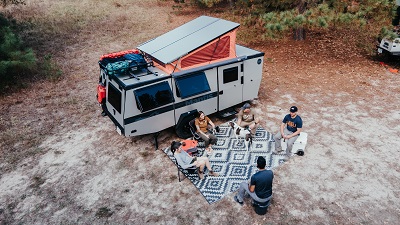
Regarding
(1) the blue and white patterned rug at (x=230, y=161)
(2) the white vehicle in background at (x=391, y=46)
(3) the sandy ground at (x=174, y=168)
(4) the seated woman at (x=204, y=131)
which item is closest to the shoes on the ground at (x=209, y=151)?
(4) the seated woman at (x=204, y=131)

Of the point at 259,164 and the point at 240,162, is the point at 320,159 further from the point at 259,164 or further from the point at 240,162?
the point at 259,164

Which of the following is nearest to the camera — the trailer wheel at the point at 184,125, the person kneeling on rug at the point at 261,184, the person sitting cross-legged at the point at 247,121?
the person kneeling on rug at the point at 261,184

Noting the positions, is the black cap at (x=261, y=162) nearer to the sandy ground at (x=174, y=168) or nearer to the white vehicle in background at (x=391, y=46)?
the sandy ground at (x=174, y=168)

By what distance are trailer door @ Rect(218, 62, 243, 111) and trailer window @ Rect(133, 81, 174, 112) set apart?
176cm

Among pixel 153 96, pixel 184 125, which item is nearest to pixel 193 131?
pixel 184 125

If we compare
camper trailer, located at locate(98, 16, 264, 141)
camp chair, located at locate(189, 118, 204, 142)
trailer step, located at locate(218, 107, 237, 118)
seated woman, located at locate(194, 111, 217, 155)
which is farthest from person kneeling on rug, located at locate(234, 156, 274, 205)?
trailer step, located at locate(218, 107, 237, 118)

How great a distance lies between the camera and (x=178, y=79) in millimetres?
8812

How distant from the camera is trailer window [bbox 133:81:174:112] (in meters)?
8.20

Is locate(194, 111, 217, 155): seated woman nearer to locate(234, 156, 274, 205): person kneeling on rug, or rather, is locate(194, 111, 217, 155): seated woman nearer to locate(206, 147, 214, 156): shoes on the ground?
locate(206, 147, 214, 156): shoes on the ground

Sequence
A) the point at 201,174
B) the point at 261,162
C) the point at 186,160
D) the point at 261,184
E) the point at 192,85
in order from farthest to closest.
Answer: the point at 192,85
the point at 201,174
the point at 186,160
the point at 261,184
the point at 261,162

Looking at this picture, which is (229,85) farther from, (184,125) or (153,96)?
(153,96)

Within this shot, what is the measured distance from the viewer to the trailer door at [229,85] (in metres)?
9.60

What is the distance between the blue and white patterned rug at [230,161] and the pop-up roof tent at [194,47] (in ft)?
7.64

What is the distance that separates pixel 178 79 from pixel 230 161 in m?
2.68
